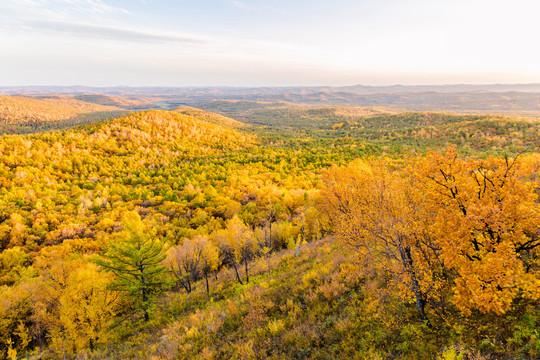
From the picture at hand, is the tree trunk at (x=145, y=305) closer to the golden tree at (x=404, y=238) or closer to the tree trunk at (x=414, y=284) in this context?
the golden tree at (x=404, y=238)

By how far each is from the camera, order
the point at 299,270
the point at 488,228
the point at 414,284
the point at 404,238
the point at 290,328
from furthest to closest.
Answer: the point at 299,270, the point at 290,328, the point at 404,238, the point at 414,284, the point at 488,228

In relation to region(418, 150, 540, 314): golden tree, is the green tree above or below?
below

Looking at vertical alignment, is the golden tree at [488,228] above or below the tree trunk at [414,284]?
above

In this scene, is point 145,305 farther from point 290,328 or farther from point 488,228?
point 488,228

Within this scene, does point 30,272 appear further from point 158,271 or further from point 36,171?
point 36,171

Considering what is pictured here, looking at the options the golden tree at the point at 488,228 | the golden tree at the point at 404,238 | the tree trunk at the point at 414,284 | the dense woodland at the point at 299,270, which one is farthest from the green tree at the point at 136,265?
the golden tree at the point at 488,228

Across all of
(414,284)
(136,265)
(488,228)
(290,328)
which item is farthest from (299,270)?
(136,265)

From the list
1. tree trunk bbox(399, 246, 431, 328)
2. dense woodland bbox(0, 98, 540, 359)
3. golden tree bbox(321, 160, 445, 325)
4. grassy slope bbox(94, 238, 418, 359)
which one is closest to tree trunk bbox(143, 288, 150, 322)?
dense woodland bbox(0, 98, 540, 359)

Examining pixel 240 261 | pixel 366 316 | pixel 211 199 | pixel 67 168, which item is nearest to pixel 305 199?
pixel 240 261

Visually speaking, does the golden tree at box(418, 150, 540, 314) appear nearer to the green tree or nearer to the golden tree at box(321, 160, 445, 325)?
the golden tree at box(321, 160, 445, 325)
